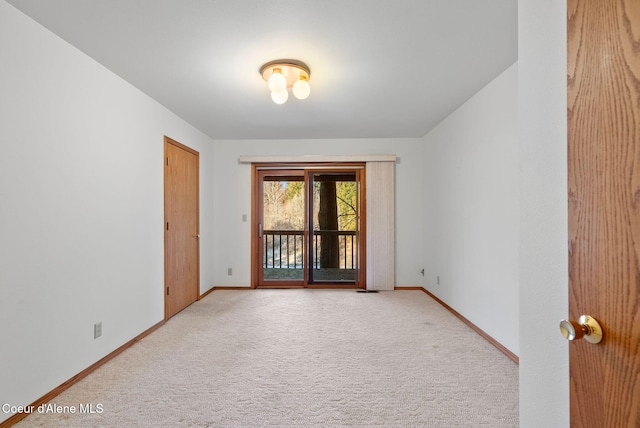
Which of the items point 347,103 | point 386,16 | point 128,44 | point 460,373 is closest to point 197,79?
point 128,44

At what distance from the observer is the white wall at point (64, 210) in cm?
167

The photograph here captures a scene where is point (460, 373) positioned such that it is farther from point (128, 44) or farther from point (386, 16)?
point (128, 44)

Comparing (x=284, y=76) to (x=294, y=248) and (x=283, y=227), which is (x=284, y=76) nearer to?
(x=283, y=227)

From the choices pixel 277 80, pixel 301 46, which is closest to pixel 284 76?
pixel 277 80

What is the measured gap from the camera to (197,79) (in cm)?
258

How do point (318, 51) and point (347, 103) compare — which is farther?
point (347, 103)

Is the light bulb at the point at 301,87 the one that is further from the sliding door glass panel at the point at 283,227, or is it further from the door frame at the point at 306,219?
the sliding door glass panel at the point at 283,227

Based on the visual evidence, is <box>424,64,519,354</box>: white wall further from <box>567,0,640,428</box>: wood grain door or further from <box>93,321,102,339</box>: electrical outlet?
<box>93,321,102,339</box>: electrical outlet

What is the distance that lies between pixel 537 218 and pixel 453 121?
2993 millimetres

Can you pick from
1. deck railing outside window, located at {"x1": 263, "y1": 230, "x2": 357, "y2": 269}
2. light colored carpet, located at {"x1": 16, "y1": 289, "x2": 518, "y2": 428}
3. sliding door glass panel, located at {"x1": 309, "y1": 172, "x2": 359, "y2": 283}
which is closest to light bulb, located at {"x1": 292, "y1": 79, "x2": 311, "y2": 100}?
light colored carpet, located at {"x1": 16, "y1": 289, "x2": 518, "y2": 428}

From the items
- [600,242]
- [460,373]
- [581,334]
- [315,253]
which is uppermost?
[600,242]

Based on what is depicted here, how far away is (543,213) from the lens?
88 cm

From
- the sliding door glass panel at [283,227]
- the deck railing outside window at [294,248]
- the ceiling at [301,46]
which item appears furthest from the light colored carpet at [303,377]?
the ceiling at [301,46]

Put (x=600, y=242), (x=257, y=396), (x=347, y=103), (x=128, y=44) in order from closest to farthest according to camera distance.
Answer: (x=600, y=242) → (x=257, y=396) → (x=128, y=44) → (x=347, y=103)
